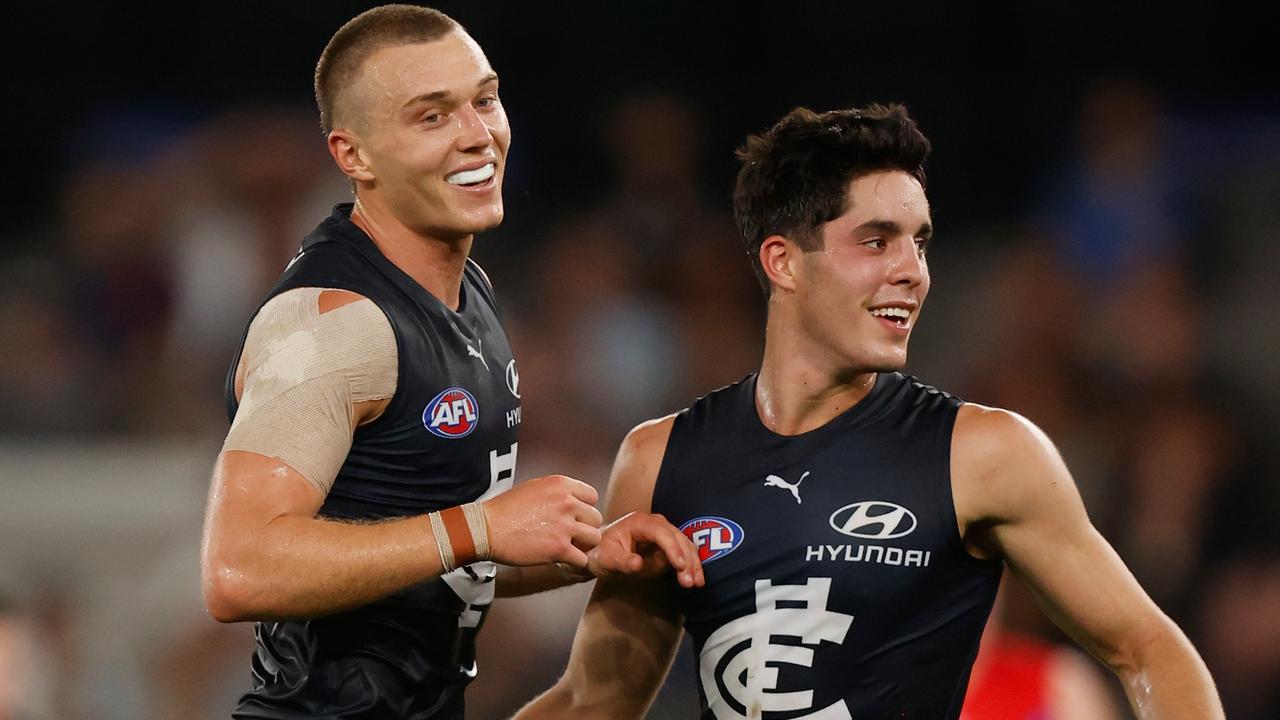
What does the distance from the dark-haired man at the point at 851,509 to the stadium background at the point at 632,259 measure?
9.41 ft

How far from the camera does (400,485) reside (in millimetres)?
3225

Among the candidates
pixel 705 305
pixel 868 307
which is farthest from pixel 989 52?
pixel 868 307

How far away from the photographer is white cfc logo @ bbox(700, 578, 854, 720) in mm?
3188

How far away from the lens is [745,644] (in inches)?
128

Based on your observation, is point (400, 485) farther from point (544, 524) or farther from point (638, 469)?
point (638, 469)

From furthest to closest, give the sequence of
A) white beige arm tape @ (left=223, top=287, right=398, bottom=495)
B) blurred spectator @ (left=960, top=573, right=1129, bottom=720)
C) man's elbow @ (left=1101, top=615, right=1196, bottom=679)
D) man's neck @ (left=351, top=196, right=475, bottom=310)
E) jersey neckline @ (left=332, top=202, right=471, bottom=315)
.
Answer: blurred spectator @ (left=960, top=573, right=1129, bottom=720) < man's neck @ (left=351, top=196, right=475, bottom=310) < jersey neckline @ (left=332, top=202, right=471, bottom=315) < man's elbow @ (left=1101, top=615, right=1196, bottom=679) < white beige arm tape @ (left=223, top=287, right=398, bottom=495)

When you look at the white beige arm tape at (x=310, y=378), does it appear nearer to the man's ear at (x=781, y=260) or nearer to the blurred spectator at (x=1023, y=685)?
the man's ear at (x=781, y=260)

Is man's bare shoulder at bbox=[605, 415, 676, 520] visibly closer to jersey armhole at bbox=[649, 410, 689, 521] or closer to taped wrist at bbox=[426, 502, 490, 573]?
jersey armhole at bbox=[649, 410, 689, 521]

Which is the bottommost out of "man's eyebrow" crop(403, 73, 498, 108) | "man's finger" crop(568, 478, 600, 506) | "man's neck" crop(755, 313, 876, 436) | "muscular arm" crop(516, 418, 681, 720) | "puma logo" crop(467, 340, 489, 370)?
"muscular arm" crop(516, 418, 681, 720)

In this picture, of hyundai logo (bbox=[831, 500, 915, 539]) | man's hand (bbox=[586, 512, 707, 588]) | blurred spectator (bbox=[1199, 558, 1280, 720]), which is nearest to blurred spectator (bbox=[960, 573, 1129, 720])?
blurred spectator (bbox=[1199, 558, 1280, 720])

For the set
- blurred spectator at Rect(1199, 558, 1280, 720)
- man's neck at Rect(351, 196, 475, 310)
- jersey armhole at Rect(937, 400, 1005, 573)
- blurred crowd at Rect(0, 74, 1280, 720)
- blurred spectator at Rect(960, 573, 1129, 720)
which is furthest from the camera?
blurred crowd at Rect(0, 74, 1280, 720)

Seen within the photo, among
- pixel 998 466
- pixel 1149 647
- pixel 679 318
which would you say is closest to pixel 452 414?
pixel 998 466

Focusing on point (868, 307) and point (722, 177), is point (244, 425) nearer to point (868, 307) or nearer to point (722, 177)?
point (868, 307)

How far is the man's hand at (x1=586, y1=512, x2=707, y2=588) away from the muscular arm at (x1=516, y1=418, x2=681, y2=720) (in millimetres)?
289
